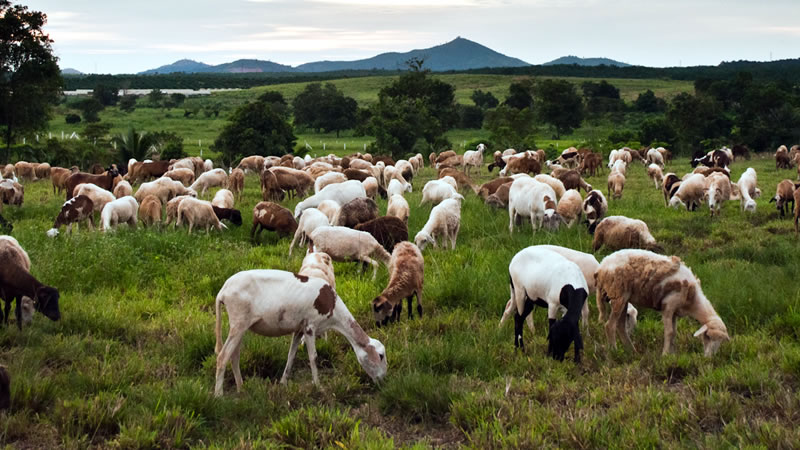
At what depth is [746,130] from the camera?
44875mm

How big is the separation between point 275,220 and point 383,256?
4146 mm

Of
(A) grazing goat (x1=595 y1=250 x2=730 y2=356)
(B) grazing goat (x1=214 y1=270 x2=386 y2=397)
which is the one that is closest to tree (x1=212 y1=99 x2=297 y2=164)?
(B) grazing goat (x1=214 y1=270 x2=386 y2=397)

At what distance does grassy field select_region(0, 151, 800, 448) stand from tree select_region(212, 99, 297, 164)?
27.3 meters

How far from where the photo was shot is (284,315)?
6.82 m

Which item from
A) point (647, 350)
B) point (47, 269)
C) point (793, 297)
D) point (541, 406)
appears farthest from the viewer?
point (47, 269)

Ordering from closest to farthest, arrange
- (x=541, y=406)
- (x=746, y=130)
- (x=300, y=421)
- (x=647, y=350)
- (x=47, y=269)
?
1. (x=300, y=421)
2. (x=541, y=406)
3. (x=647, y=350)
4. (x=47, y=269)
5. (x=746, y=130)

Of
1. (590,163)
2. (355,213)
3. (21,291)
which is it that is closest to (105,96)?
(590,163)

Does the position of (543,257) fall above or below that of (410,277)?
above

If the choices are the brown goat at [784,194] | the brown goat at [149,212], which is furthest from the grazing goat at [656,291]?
the brown goat at [149,212]

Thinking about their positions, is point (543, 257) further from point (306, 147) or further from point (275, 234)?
point (306, 147)

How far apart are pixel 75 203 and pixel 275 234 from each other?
460 centimetres

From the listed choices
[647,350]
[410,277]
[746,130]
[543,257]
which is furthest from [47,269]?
[746,130]

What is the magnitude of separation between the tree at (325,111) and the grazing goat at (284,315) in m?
58.5

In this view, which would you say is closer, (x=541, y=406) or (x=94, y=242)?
(x=541, y=406)
